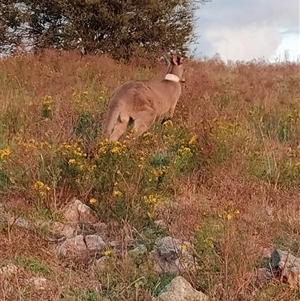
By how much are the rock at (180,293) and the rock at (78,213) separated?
1.46 meters

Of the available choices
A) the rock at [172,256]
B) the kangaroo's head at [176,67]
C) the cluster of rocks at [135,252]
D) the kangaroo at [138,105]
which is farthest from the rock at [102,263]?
the kangaroo's head at [176,67]

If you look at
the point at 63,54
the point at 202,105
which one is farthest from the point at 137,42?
the point at 202,105

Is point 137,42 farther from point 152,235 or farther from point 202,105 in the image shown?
point 152,235

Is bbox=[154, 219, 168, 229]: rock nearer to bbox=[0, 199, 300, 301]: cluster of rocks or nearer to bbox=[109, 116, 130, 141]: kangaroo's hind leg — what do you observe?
bbox=[0, 199, 300, 301]: cluster of rocks

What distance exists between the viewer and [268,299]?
326 centimetres

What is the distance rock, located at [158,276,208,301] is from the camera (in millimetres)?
3244

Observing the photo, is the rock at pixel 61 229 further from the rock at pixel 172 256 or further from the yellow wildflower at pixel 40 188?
the rock at pixel 172 256

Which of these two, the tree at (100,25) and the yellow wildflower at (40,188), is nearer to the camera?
the yellow wildflower at (40,188)

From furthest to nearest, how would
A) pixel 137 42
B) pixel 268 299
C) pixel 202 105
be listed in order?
1. pixel 137 42
2. pixel 202 105
3. pixel 268 299

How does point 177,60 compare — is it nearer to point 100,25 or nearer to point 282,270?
point 282,270

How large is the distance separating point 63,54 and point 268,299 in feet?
39.0

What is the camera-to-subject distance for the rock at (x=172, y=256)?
3.63 metres

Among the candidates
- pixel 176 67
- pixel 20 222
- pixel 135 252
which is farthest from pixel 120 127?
pixel 135 252

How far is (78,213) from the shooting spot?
470cm
